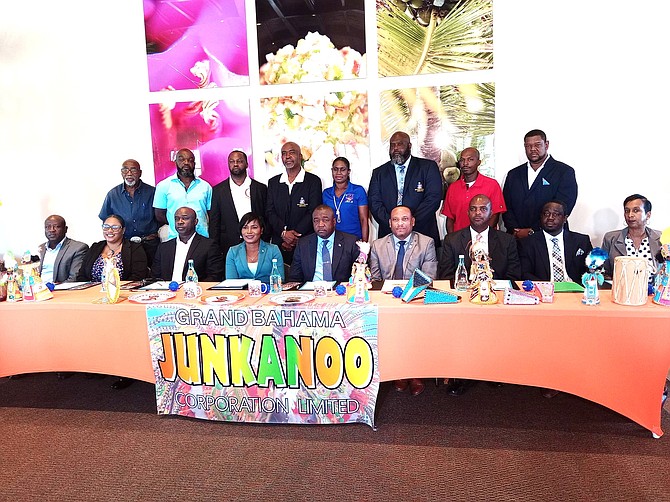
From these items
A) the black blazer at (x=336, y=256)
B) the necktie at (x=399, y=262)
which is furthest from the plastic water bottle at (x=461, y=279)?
the black blazer at (x=336, y=256)

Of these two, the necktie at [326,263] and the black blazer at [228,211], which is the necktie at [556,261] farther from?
the black blazer at [228,211]

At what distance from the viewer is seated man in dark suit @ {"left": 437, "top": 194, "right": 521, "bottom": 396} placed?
3.65 meters

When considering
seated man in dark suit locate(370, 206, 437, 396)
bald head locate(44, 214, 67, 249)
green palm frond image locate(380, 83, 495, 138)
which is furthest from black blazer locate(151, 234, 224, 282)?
green palm frond image locate(380, 83, 495, 138)

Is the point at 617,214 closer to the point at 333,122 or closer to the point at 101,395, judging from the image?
the point at 333,122

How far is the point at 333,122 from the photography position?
5.23 meters

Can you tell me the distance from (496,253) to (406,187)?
1.13 meters

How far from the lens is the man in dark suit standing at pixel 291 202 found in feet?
14.9

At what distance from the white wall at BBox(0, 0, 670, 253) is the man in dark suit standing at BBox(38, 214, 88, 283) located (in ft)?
5.33

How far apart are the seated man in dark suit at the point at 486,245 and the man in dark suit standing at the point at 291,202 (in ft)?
4.34

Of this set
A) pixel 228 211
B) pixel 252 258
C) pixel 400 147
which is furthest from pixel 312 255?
pixel 400 147

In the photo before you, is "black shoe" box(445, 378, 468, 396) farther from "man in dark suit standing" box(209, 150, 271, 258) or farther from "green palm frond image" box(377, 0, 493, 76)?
"green palm frond image" box(377, 0, 493, 76)

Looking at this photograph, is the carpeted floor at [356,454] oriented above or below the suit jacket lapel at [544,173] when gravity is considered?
below

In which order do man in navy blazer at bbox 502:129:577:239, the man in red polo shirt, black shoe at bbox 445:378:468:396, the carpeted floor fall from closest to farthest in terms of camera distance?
the carpeted floor
black shoe at bbox 445:378:468:396
man in navy blazer at bbox 502:129:577:239
the man in red polo shirt

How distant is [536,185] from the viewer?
431 cm
